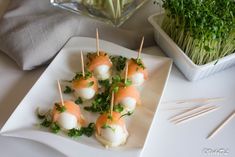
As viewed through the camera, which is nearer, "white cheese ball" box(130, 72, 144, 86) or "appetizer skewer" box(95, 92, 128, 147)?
"appetizer skewer" box(95, 92, 128, 147)

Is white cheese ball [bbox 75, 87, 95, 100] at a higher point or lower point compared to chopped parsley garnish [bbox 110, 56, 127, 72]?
lower

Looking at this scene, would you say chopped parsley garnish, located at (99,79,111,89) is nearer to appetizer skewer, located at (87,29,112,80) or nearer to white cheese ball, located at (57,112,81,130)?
appetizer skewer, located at (87,29,112,80)

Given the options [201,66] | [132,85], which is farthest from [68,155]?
[201,66]

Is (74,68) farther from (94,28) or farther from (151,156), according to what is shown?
(151,156)

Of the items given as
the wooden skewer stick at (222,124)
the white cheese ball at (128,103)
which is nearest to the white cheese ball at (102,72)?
the white cheese ball at (128,103)

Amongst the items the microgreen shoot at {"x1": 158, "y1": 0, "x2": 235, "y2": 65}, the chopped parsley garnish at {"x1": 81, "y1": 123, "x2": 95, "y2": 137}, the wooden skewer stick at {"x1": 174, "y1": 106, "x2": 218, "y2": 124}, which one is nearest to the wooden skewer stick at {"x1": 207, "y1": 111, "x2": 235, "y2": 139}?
the wooden skewer stick at {"x1": 174, "y1": 106, "x2": 218, "y2": 124}

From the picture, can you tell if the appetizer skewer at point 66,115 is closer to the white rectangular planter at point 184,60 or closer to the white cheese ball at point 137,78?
the white cheese ball at point 137,78

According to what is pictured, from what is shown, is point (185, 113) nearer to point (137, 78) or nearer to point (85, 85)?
point (137, 78)
